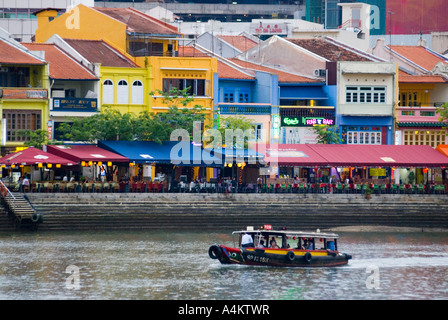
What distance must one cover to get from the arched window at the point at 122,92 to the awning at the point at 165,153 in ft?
25.2

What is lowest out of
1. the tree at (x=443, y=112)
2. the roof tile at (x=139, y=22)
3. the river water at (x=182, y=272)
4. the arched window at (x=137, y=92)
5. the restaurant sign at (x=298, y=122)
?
the river water at (x=182, y=272)

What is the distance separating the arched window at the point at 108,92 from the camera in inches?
3612

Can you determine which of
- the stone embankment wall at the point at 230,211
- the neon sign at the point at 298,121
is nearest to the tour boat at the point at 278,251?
the stone embankment wall at the point at 230,211

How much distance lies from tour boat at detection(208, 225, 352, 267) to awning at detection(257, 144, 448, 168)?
22.6m

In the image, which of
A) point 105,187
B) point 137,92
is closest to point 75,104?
point 137,92

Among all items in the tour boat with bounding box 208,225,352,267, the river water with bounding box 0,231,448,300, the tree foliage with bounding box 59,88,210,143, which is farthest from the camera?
the tree foliage with bounding box 59,88,210,143

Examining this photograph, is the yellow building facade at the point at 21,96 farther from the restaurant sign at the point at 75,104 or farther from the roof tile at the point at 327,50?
the roof tile at the point at 327,50

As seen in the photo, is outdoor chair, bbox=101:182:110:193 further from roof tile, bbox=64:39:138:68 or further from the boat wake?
the boat wake

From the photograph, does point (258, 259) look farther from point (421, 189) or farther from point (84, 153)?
point (421, 189)

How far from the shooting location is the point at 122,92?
9256cm

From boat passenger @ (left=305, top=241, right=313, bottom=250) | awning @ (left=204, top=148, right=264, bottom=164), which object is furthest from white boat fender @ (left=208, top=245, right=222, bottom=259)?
awning @ (left=204, top=148, right=264, bottom=164)

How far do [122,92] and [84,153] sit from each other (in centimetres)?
1188

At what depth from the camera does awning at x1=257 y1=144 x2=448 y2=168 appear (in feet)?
286
